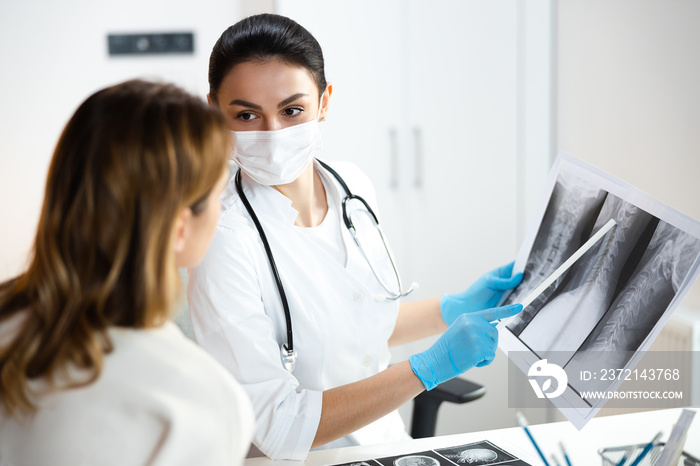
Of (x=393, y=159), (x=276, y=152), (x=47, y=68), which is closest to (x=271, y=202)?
(x=276, y=152)

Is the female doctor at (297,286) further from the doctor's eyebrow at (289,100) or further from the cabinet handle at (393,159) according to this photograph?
the cabinet handle at (393,159)

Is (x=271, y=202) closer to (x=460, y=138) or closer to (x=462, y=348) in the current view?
(x=462, y=348)

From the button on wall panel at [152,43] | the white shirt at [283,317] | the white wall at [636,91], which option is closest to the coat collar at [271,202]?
the white shirt at [283,317]

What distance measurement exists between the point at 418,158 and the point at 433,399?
1052 millimetres

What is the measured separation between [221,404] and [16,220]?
202 centimetres

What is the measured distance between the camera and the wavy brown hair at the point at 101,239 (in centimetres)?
67

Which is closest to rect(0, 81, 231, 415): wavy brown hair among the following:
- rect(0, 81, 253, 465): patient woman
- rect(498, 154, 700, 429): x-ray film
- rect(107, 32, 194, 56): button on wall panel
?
rect(0, 81, 253, 465): patient woman

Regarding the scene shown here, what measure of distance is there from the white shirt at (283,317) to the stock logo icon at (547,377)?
14.3 inches

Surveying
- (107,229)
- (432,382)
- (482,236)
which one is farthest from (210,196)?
(482,236)

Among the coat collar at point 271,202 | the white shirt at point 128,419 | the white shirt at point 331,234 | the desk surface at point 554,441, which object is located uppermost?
the white shirt at point 128,419

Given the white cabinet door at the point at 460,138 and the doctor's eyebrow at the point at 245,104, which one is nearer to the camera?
the doctor's eyebrow at the point at 245,104

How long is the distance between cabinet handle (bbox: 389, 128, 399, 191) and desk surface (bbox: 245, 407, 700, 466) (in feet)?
4.17

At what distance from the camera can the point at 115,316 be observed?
69 centimetres

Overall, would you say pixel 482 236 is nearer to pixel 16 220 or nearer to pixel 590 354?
pixel 590 354
